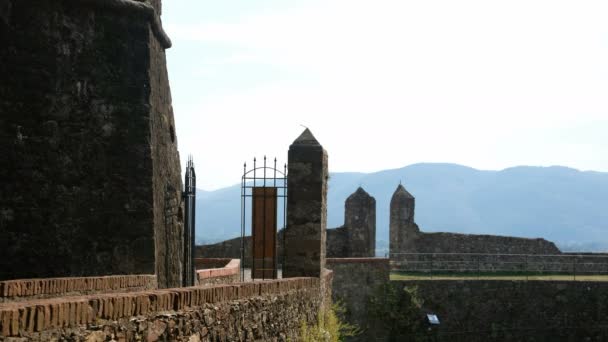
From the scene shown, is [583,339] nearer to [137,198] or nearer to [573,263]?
[573,263]

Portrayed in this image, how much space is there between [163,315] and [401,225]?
2768 cm

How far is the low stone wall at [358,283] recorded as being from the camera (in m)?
27.9

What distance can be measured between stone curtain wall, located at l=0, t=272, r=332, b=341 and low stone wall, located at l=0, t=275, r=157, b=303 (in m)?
1.54

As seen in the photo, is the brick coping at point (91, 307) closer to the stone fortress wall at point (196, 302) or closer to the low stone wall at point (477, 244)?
the stone fortress wall at point (196, 302)

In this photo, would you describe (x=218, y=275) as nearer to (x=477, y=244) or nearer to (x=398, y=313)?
(x=398, y=313)

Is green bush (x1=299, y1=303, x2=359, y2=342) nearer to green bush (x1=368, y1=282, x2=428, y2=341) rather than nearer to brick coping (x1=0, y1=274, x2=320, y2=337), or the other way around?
brick coping (x1=0, y1=274, x2=320, y2=337)

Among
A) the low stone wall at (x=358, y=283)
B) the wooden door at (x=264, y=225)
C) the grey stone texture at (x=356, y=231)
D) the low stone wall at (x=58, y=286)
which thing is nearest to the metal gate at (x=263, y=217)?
the wooden door at (x=264, y=225)

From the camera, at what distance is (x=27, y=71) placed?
448 inches

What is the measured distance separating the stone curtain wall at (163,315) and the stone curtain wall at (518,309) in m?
18.3

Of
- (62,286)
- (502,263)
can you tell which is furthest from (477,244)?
(62,286)

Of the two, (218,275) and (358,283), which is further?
(358,283)

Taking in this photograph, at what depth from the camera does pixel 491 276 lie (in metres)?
31.4

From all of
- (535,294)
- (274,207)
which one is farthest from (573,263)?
(274,207)

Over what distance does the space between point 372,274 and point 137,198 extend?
1732 cm
